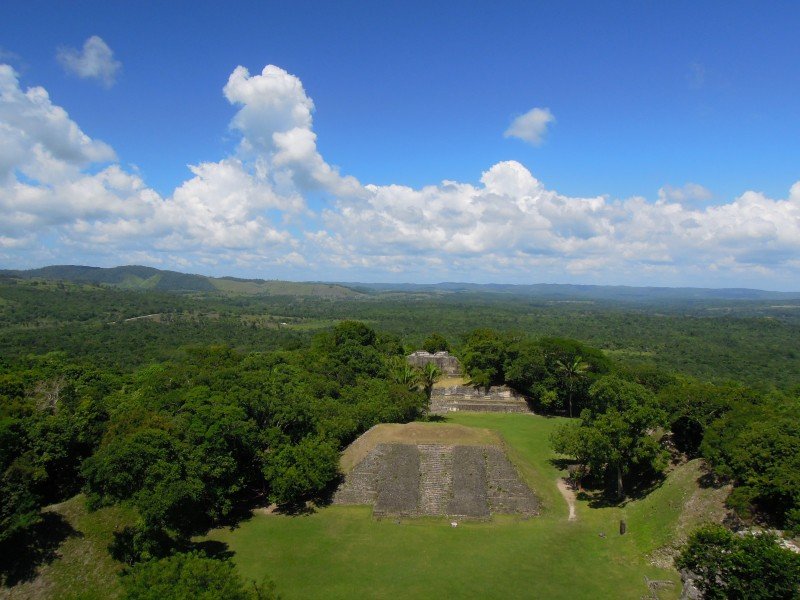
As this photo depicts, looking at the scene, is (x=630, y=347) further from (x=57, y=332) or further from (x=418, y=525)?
(x=57, y=332)

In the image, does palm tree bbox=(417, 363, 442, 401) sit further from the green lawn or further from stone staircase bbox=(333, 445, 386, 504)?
the green lawn

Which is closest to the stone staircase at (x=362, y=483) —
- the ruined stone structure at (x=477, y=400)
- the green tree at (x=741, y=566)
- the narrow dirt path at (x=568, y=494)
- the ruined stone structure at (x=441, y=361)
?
the narrow dirt path at (x=568, y=494)

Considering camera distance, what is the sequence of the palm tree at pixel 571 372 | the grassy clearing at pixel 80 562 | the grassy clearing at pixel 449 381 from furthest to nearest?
the grassy clearing at pixel 449 381
the palm tree at pixel 571 372
the grassy clearing at pixel 80 562

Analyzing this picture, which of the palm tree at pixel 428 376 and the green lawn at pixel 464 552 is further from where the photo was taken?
the palm tree at pixel 428 376

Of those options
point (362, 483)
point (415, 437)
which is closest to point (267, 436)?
point (362, 483)

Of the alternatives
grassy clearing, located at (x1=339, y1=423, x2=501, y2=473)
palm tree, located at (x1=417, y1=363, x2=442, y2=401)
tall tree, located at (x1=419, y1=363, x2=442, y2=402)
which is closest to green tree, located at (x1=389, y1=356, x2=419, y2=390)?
palm tree, located at (x1=417, y1=363, x2=442, y2=401)

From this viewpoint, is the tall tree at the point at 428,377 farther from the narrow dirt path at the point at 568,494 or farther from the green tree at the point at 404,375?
the narrow dirt path at the point at 568,494

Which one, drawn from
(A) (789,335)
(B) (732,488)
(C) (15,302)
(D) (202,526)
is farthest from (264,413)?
(A) (789,335)
